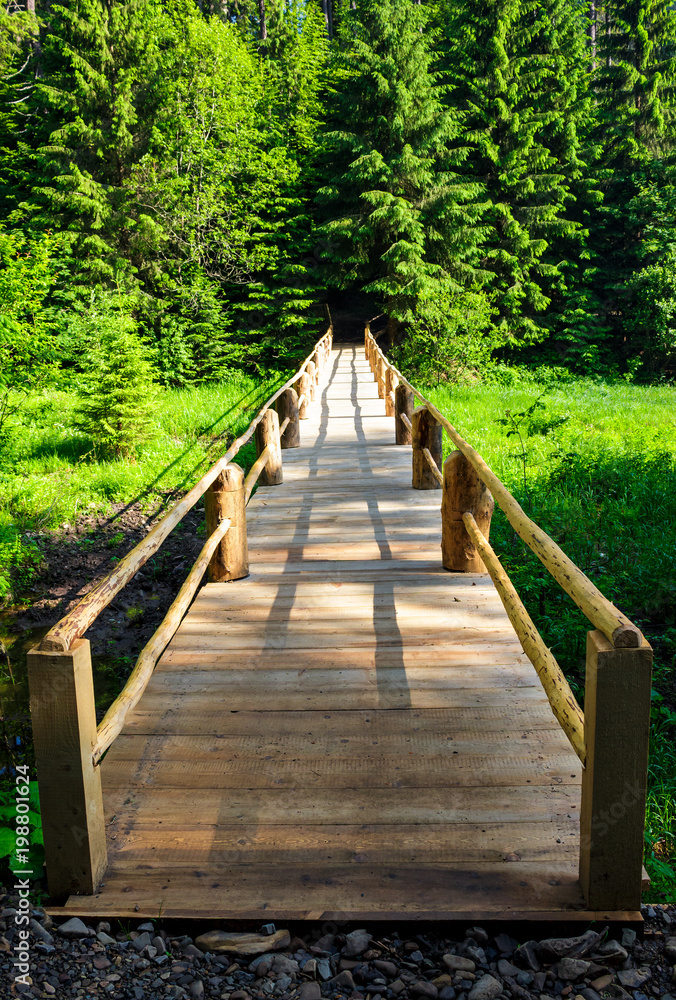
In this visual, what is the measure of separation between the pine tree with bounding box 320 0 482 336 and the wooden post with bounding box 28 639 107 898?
71.3ft

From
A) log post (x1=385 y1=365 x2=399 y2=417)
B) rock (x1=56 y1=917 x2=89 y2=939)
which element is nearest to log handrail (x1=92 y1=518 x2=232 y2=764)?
rock (x1=56 y1=917 x2=89 y2=939)

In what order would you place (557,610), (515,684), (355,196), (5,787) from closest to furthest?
(515,684), (5,787), (557,610), (355,196)

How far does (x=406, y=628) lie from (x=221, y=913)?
7.15 feet

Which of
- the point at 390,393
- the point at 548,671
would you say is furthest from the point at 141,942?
the point at 390,393

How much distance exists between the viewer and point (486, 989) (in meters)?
2.01

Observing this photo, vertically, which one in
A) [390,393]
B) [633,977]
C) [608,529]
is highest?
[390,393]

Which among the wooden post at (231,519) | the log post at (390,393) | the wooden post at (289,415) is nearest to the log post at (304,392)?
the log post at (390,393)

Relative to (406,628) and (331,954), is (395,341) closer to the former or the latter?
(406,628)

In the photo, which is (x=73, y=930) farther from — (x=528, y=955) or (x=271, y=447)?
(x=271, y=447)

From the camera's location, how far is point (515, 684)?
3.53 meters

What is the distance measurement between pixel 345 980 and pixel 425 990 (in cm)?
23

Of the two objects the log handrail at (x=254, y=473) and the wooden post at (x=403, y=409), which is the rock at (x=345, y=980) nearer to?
→ the log handrail at (x=254, y=473)

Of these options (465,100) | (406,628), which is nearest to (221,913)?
(406,628)

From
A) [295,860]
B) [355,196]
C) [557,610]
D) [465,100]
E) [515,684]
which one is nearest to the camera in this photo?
[295,860]
